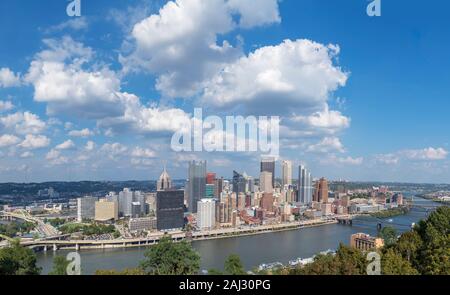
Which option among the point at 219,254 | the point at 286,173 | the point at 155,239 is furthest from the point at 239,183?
the point at 219,254

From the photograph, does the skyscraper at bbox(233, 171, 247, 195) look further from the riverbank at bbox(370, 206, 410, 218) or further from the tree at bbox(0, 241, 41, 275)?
the tree at bbox(0, 241, 41, 275)

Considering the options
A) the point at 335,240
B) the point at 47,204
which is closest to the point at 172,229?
the point at 335,240

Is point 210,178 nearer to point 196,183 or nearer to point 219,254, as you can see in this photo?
point 196,183

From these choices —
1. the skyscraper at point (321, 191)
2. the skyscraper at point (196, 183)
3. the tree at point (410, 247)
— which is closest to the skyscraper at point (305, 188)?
the skyscraper at point (321, 191)
